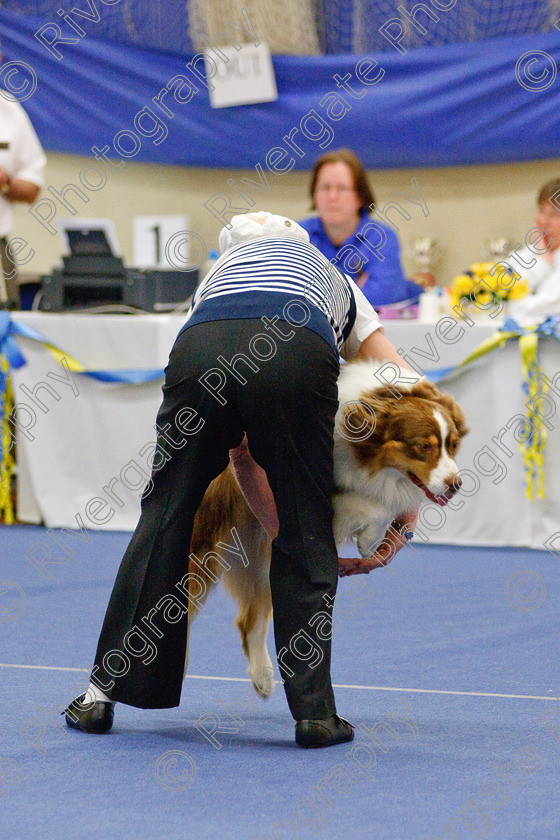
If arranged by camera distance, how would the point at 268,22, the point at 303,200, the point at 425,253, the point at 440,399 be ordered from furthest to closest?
the point at 303,200
the point at 425,253
the point at 268,22
the point at 440,399

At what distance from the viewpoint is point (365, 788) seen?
7.06ft

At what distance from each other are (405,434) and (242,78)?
561 cm

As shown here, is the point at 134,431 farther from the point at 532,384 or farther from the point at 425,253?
the point at 425,253

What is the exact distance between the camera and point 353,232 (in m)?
5.39

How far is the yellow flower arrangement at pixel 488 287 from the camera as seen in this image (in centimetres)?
514

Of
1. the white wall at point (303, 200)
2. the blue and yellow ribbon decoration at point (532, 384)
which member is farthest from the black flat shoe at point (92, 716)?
the white wall at point (303, 200)

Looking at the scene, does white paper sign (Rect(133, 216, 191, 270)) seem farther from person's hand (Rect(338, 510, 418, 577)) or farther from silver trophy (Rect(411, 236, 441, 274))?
person's hand (Rect(338, 510, 418, 577))

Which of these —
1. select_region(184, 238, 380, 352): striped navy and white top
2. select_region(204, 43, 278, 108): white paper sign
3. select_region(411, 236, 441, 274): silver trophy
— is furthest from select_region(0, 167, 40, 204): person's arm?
select_region(184, 238, 380, 352): striped navy and white top

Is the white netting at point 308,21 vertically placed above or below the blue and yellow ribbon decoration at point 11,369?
above

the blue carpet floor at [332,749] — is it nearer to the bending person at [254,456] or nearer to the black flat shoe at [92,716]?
the black flat shoe at [92,716]

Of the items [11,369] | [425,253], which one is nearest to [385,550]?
[11,369]

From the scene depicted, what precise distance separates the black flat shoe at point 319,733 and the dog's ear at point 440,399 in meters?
0.81

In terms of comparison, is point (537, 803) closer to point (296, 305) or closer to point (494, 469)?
point (296, 305)

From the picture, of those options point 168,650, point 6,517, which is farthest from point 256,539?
point 6,517
